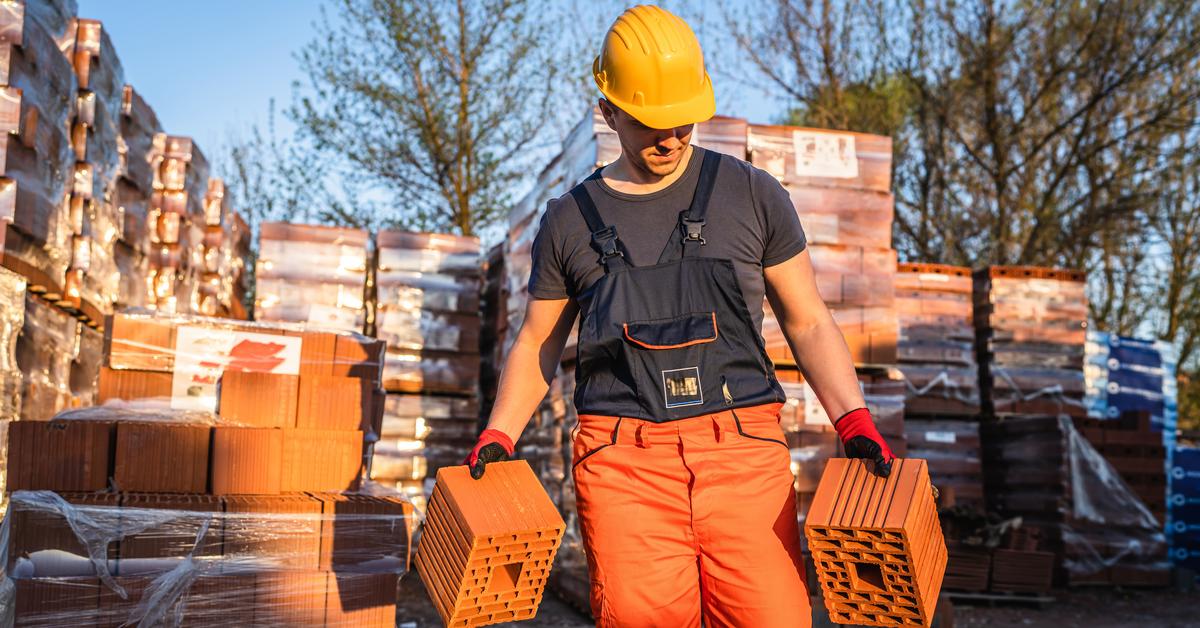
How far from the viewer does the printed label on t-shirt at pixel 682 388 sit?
8.78 feet

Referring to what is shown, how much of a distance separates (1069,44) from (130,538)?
12.2m

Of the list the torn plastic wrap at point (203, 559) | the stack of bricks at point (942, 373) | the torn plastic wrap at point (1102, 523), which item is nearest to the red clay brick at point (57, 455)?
the torn plastic wrap at point (203, 559)

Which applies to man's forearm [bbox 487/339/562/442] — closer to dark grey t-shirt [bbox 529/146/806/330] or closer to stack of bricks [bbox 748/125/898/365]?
dark grey t-shirt [bbox 529/146/806/330]

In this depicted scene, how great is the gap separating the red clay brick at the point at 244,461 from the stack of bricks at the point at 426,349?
4099 mm

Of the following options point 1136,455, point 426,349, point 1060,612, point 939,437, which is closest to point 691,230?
point 426,349

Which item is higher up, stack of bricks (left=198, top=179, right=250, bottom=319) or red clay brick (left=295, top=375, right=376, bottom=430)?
stack of bricks (left=198, top=179, right=250, bottom=319)

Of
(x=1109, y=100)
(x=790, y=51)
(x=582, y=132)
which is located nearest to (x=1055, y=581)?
(x=582, y=132)

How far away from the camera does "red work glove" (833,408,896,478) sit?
2604 mm

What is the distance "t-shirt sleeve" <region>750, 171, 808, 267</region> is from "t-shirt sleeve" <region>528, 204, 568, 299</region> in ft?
1.72

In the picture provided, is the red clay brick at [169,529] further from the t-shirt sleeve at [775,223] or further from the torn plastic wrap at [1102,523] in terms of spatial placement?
the torn plastic wrap at [1102,523]

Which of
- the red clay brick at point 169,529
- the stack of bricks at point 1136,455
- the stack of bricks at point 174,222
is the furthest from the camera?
the stack of bricks at point 1136,455

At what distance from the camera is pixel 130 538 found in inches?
162

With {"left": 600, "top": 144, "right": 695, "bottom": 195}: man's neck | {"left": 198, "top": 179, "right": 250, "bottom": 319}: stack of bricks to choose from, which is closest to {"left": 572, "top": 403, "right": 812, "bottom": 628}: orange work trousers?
{"left": 600, "top": 144, "right": 695, "bottom": 195}: man's neck

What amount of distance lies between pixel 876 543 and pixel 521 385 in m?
1.04
